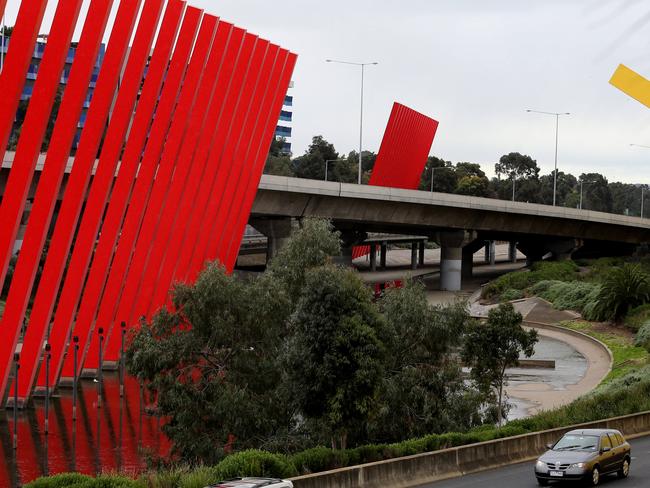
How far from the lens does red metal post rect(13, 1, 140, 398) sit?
108 feet

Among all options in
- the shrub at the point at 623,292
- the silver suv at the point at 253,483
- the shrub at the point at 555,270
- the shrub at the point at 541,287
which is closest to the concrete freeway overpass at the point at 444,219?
the shrub at the point at 555,270

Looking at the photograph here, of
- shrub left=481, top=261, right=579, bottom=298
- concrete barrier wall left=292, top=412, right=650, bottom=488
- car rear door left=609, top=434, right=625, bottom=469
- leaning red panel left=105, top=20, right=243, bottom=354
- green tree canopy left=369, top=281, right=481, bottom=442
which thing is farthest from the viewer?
shrub left=481, top=261, right=579, bottom=298

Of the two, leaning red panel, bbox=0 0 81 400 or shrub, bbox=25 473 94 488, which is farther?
leaning red panel, bbox=0 0 81 400

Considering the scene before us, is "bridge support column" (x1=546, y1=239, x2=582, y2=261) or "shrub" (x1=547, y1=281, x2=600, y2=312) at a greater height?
"bridge support column" (x1=546, y1=239, x2=582, y2=261)

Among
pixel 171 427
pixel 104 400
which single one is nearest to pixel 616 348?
pixel 104 400

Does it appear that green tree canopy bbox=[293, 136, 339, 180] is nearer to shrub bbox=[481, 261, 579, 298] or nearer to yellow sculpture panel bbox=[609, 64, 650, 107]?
shrub bbox=[481, 261, 579, 298]

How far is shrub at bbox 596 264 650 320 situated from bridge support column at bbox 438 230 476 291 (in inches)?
852

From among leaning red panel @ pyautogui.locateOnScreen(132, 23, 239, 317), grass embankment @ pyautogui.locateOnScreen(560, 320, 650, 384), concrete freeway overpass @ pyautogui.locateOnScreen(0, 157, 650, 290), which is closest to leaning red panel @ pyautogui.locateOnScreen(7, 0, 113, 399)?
leaning red panel @ pyautogui.locateOnScreen(132, 23, 239, 317)

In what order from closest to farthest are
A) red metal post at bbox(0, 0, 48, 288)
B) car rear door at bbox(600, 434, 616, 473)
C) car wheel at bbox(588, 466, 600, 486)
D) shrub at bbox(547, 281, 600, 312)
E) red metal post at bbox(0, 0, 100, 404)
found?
car wheel at bbox(588, 466, 600, 486), car rear door at bbox(600, 434, 616, 473), red metal post at bbox(0, 0, 48, 288), red metal post at bbox(0, 0, 100, 404), shrub at bbox(547, 281, 600, 312)

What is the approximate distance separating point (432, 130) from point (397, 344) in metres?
70.2

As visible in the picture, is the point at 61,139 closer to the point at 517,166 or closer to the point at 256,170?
the point at 256,170

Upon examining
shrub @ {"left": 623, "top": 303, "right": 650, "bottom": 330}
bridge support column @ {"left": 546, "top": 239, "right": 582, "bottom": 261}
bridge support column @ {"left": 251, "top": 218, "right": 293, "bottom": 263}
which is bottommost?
shrub @ {"left": 623, "top": 303, "right": 650, "bottom": 330}

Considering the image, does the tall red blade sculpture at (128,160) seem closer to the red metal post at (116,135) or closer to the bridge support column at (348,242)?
the red metal post at (116,135)

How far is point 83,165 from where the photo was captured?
111 feet
